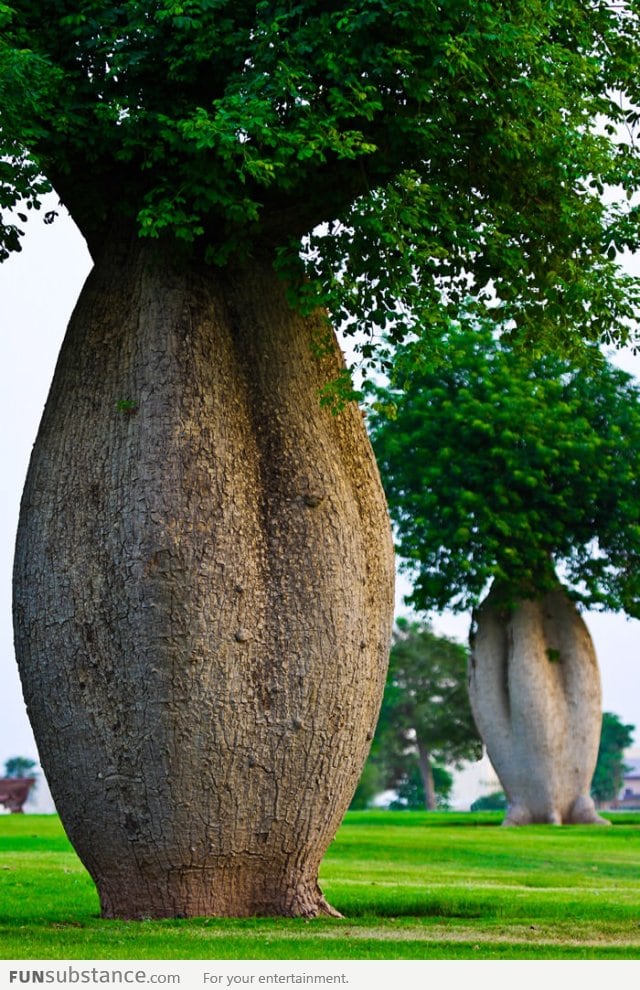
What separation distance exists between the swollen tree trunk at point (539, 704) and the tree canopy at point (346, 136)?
17669 mm

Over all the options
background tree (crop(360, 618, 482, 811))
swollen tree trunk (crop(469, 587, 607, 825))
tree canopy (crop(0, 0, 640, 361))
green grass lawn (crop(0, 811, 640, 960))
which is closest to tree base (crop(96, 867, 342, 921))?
green grass lawn (crop(0, 811, 640, 960))

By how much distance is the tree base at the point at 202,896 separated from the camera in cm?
1118

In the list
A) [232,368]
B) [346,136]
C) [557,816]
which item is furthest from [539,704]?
[346,136]

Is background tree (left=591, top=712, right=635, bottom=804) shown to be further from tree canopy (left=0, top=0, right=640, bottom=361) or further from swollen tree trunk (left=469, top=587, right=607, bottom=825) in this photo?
tree canopy (left=0, top=0, right=640, bottom=361)

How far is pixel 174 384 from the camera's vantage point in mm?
11727

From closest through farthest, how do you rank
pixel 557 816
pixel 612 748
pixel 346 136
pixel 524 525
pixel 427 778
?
pixel 346 136
pixel 524 525
pixel 557 816
pixel 427 778
pixel 612 748

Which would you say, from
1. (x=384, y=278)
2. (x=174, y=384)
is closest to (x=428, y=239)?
(x=384, y=278)

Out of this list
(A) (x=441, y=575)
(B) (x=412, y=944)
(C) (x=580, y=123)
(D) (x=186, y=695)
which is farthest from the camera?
(A) (x=441, y=575)

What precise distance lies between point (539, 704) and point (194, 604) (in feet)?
64.8

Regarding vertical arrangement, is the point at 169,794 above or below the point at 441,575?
below

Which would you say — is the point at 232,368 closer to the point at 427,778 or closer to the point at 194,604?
the point at 194,604

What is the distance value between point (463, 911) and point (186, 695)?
3.97 metres

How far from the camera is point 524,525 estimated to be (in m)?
28.4

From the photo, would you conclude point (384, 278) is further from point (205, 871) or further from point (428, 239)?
point (205, 871)
